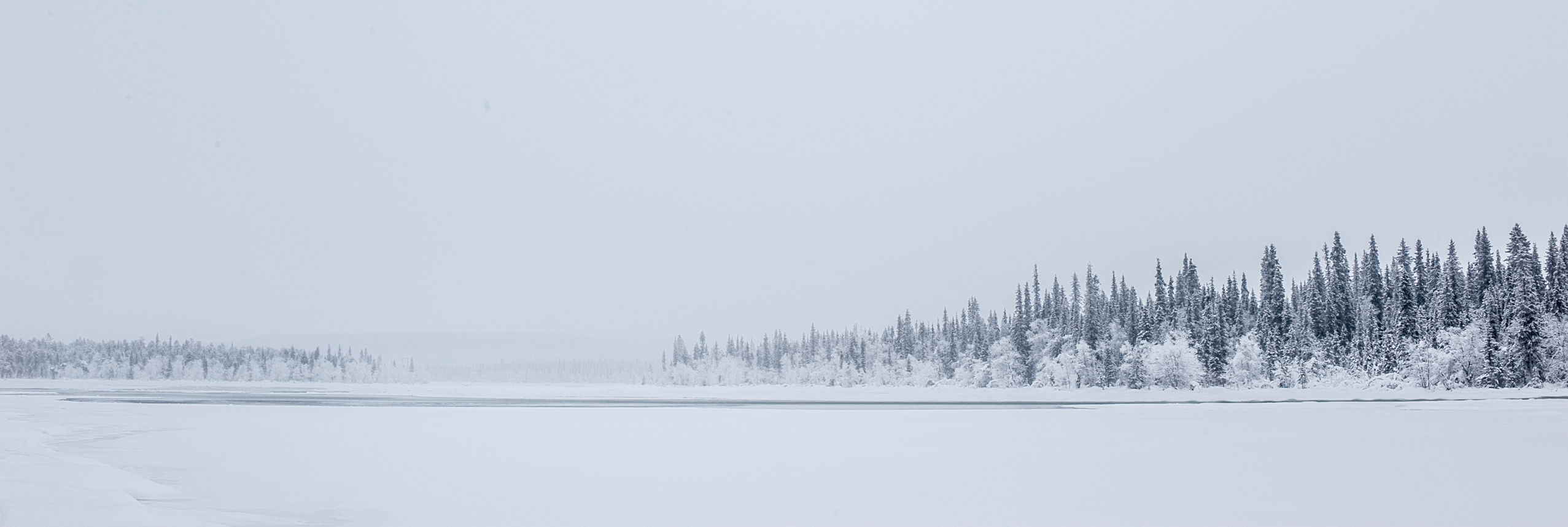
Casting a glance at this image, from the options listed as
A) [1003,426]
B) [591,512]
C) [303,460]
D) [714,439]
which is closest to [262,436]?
[303,460]

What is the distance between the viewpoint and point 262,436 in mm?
29328

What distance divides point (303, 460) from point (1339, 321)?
373ft

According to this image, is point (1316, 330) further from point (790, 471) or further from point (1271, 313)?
point (790, 471)

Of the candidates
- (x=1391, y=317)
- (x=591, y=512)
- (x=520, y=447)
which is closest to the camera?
(x=591, y=512)

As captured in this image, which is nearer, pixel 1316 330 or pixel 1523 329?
pixel 1523 329

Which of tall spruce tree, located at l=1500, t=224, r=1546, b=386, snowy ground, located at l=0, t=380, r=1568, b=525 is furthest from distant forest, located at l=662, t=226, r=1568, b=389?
snowy ground, located at l=0, t=380, r=1568, b=525

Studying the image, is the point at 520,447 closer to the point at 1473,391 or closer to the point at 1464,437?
the point at 1464,437

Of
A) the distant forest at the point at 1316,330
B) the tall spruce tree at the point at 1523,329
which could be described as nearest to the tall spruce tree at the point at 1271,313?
the distant forest at the point at 1316,330

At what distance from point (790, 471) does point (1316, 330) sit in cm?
10704

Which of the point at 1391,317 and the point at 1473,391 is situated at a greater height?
the point at 1391,317

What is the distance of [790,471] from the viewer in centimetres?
1984

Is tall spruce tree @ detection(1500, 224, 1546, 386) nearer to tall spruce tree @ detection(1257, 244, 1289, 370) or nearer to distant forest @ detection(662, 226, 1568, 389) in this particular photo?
distant forest @ detection(662, 226, 1568, 389)

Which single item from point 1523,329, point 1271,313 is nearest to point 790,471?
point 1523,329

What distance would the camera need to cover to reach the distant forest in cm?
8031
